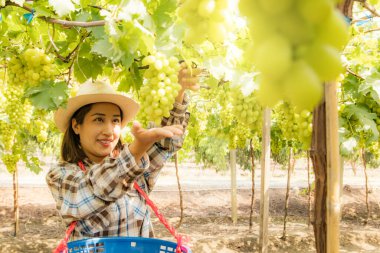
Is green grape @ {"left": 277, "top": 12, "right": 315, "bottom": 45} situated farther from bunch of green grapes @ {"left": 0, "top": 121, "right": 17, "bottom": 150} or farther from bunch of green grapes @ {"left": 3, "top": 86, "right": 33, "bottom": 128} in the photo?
bunch of green grapes @ {"left": 0, "top": 121, "right": 17, "bottom": 150}

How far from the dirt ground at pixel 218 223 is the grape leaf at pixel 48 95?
5802mm

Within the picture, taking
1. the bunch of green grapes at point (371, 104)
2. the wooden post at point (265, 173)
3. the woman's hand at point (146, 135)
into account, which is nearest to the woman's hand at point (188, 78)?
the woman's hand at point (146, 135)

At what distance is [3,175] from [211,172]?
10.5 m

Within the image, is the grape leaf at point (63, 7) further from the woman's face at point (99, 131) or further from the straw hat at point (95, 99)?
the woman's face at point (99, 131)

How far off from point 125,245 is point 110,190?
54cm

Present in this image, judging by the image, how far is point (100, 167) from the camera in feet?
6.84

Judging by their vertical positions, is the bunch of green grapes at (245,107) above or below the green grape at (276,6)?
above

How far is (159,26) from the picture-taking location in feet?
5.44

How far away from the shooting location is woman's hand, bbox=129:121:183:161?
1.66m

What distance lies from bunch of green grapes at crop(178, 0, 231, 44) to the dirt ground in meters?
7.17

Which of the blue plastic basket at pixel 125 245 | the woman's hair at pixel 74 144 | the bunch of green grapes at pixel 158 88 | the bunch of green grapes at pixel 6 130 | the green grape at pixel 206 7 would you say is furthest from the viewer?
the bunch of green grapes at pixel 6 130

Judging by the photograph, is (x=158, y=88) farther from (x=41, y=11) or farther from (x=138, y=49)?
(x=41, y=11)

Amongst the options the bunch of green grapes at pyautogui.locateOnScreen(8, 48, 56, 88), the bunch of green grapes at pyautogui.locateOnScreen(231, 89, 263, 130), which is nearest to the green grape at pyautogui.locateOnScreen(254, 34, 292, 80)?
the bunch of green grapes at pyautogui.locateOnScreen(8, 48, 56, 88)

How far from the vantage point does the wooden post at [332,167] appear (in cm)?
86
